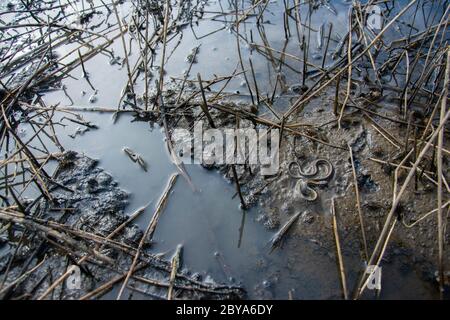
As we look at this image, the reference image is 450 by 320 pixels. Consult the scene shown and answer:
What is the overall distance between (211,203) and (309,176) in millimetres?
755

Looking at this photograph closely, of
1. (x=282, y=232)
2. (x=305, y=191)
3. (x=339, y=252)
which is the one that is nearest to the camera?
(x=339, y=252)

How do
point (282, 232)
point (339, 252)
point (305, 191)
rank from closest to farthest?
point (339, 252), point (282, 232), point (305, 191)

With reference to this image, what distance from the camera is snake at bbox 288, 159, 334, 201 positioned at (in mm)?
2498

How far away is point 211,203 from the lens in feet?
8.28

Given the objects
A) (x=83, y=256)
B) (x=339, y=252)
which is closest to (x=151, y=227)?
(x=83, y=256)

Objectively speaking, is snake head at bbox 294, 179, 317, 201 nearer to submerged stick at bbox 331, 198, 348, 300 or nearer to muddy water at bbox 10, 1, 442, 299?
submerged stick at bbox 331, 198, 348, 300

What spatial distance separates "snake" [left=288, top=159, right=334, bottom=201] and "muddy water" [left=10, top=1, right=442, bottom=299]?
0.32m

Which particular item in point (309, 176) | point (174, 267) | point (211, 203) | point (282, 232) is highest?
point (309, 176)

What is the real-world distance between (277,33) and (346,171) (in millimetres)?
1976

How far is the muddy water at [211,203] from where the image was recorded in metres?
2.08

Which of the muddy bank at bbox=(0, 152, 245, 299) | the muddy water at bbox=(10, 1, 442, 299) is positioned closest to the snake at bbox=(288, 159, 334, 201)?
the muddy water at bbox=(10, 1, 442, 299)

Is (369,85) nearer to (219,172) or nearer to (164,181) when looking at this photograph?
(219,172)

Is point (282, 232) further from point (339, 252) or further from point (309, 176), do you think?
point (309, 176)

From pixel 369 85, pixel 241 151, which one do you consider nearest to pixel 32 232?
pixel 241 151
